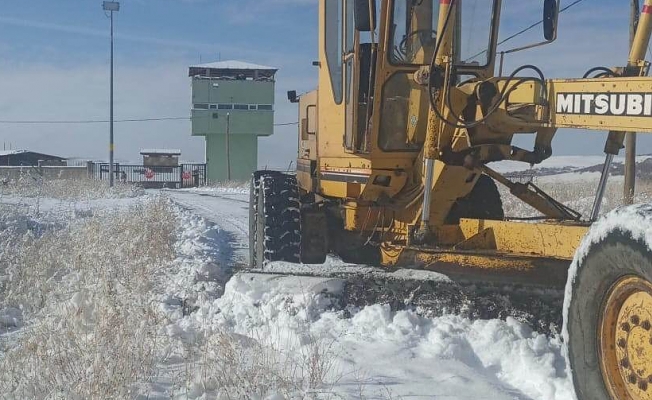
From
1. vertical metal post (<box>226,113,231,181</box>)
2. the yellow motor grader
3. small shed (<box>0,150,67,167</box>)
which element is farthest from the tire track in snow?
small shed (<box>0,150,67,167</box>)

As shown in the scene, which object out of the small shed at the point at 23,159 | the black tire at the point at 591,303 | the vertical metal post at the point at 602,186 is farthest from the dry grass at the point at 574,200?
the small shed at the point at 23,159

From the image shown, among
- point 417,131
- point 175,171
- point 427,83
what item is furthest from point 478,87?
point 175,171

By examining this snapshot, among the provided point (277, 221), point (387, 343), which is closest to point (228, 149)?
point (277, 221)

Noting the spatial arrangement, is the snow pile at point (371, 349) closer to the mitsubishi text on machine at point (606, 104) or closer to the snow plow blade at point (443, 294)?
the snow plow blade at point (443, 294)

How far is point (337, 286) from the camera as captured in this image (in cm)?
602

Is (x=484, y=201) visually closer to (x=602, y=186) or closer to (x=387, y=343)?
(x=602, y=186)

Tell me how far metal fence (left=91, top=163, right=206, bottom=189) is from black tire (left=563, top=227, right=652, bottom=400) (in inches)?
1581

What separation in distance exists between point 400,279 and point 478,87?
6.34 ft

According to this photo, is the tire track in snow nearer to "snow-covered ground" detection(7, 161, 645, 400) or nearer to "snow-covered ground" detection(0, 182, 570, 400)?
"snow-covered ground" detection(7, 161, 645, 400)

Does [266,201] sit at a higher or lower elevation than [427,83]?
lower

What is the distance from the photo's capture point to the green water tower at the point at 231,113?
46719 mm

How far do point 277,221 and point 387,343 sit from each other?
2.50m

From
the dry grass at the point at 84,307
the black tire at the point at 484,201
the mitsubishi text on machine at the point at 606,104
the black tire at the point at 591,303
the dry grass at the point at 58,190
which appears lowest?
the dry grass at the point at 84,307

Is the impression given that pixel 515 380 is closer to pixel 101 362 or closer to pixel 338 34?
pixel 101 362
